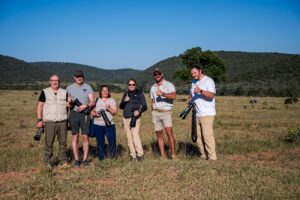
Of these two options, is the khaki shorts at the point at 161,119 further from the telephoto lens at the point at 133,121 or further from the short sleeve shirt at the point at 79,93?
the short sleeve shirt at the point at 79,93

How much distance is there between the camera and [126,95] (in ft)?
26.9

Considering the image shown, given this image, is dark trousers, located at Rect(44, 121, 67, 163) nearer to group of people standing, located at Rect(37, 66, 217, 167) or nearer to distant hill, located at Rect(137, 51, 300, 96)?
group of people standing, located at Rect(37, 66, 217, 167)

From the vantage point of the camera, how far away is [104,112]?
8.16 meters

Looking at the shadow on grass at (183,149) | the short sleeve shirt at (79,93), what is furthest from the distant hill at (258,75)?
the short sleeve shirt at (79,93)

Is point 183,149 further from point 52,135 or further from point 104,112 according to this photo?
point 52,135

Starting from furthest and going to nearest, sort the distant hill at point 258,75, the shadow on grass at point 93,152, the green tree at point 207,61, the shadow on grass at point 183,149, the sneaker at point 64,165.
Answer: the distant hill at point 258,75
the green tree at point 207,61
the shadow on grass at point 183,149
the shadow on grass at point 93,152
the sneaker at point 64,165

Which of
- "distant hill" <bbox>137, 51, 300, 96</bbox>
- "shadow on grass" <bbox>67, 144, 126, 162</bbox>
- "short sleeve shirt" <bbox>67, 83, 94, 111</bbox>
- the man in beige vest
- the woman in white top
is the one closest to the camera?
the man in beige vest

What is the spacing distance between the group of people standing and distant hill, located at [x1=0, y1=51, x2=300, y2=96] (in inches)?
1191

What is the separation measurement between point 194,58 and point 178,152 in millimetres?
38140

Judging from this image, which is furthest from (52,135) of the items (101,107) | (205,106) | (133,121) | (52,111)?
(205,106)

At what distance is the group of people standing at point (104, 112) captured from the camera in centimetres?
754

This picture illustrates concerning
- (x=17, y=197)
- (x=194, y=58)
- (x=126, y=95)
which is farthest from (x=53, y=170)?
(x=194, y=58)

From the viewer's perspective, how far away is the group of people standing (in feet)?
24.7

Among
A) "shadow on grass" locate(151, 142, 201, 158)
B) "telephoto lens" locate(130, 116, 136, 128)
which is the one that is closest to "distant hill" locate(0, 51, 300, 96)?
"shadow on grass" locate(151, 142, 201, 158)
